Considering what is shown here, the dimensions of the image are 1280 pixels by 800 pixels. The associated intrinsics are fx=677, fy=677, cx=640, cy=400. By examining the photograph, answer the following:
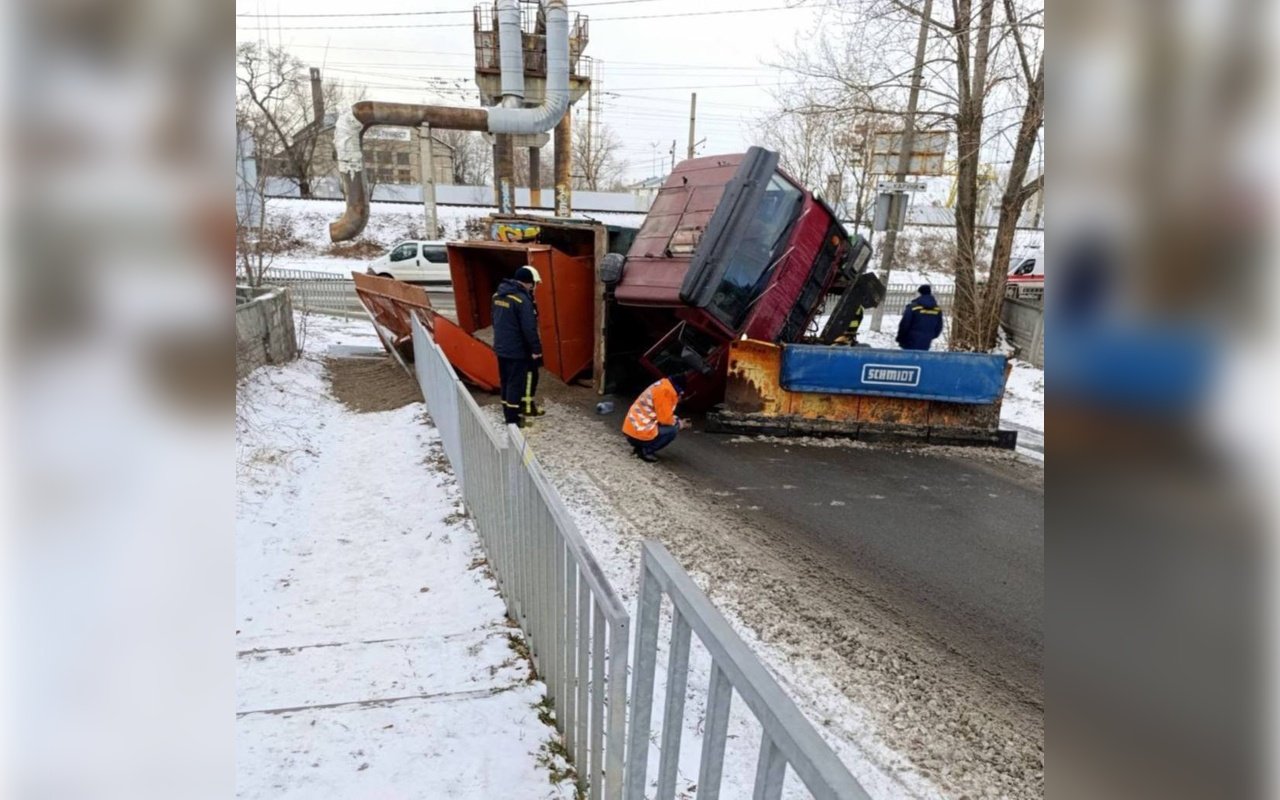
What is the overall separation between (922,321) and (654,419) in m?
4.54

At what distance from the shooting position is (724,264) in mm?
6801

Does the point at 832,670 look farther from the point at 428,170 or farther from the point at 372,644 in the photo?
the point at 428,170

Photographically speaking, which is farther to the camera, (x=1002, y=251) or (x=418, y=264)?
(x=418, y=264)

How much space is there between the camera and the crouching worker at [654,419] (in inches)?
252

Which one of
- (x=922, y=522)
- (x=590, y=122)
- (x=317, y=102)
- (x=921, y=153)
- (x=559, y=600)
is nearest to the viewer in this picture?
(x=559, y=600)

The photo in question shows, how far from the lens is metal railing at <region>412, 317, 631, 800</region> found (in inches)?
82.0

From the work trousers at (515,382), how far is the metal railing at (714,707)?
5.54m

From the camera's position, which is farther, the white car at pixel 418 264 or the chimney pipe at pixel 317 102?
the chimney pipe at pixel 317 102

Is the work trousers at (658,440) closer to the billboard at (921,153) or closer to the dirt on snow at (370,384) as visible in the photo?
the dirt on snow at (370,384)

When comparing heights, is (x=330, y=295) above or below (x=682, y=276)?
below

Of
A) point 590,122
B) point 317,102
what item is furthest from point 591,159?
point 317,102

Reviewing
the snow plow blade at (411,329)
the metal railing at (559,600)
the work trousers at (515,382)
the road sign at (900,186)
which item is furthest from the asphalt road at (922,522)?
the road sign at (900,186)
